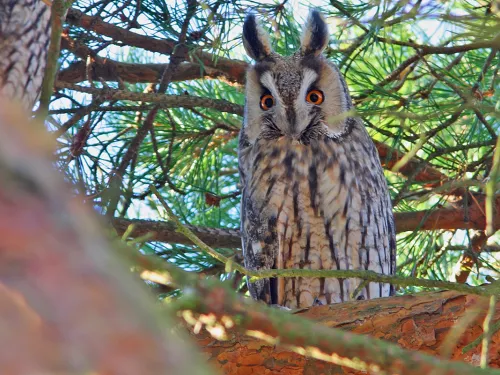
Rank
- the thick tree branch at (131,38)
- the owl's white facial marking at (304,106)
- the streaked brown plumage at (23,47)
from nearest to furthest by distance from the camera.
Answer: the streaked brown plumage at (23,47)
the thick tree branch at (131,38)
the owl's white facial marking at (304,106)

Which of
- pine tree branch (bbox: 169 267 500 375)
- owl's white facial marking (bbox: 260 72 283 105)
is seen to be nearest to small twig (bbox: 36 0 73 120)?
pine tree branch (bbox: 169 267 500 375)

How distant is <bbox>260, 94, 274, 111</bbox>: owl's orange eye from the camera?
243 cm

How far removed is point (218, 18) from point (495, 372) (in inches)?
67.6

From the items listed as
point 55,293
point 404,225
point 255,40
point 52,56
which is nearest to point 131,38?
point 255,40

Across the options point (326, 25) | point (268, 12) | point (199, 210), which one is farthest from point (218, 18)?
point (199, 210)

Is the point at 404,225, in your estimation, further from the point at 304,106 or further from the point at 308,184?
the point at 304,106

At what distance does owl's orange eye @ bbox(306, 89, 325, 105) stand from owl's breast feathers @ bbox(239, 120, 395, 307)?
0.45 ft

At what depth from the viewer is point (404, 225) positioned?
2.57 meters

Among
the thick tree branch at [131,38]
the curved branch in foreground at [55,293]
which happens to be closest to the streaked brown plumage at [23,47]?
the thick tree branch at [131,38]

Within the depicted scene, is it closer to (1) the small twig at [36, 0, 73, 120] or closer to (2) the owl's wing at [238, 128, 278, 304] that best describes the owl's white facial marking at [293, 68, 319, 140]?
(2) the owl's wing at [238, 128, 278, 304]

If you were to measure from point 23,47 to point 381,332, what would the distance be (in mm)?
1028

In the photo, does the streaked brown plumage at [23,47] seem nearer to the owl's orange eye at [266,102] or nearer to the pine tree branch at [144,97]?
the pine tree branch at [144,97]

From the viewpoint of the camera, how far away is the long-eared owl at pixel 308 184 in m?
2.37

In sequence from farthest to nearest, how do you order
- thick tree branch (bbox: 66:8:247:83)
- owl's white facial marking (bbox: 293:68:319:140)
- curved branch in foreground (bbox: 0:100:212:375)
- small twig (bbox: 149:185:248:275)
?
owl's white facial marking (bbox: 293:68:319:140) → thick tree branch (bbox: 66:8:247:83) → small twig (bbox: 149:185:248:275) → curved branch in foreground (bbox: 0:100:212:375)
